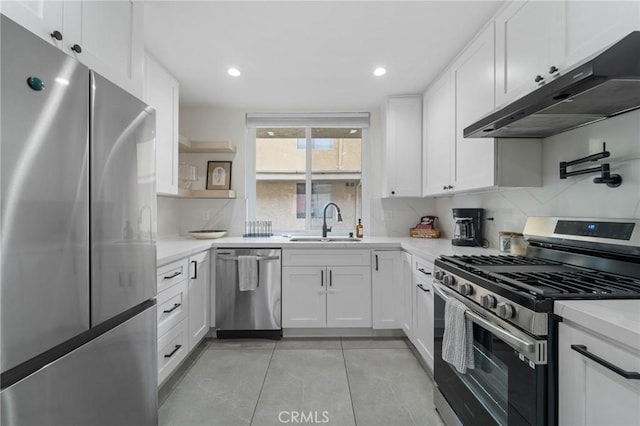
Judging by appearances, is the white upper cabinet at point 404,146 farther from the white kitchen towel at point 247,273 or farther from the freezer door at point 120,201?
the freezer door at point 120,201

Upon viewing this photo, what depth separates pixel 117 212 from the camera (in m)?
1.18

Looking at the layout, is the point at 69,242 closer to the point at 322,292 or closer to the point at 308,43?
the point at 308,43

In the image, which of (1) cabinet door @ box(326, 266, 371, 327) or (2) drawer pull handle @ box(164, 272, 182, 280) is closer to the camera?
(2) drawer pull handle @ box(164, 272, 182, 280)

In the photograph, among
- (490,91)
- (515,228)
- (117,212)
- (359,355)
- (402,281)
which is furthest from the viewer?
(402,281)

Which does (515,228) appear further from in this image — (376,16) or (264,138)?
(264,138)

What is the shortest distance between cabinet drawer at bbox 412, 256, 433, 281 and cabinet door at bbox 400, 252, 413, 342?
13 cm

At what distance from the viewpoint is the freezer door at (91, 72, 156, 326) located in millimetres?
1076

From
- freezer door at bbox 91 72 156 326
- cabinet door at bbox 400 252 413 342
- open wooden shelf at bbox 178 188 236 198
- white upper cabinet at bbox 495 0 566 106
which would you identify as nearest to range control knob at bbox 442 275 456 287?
cabinet door at bbox 400 252 413 342

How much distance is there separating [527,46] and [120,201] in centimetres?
207

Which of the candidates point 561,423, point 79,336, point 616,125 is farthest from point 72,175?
point 616,125

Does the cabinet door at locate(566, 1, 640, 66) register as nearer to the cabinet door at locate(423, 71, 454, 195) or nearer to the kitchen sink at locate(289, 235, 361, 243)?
the cabinet door at locate(423, 71, 454, 195)

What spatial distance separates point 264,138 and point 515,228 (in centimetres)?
276

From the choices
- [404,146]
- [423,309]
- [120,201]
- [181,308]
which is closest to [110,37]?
[120,201]

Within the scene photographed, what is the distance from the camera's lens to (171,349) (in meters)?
2.02
